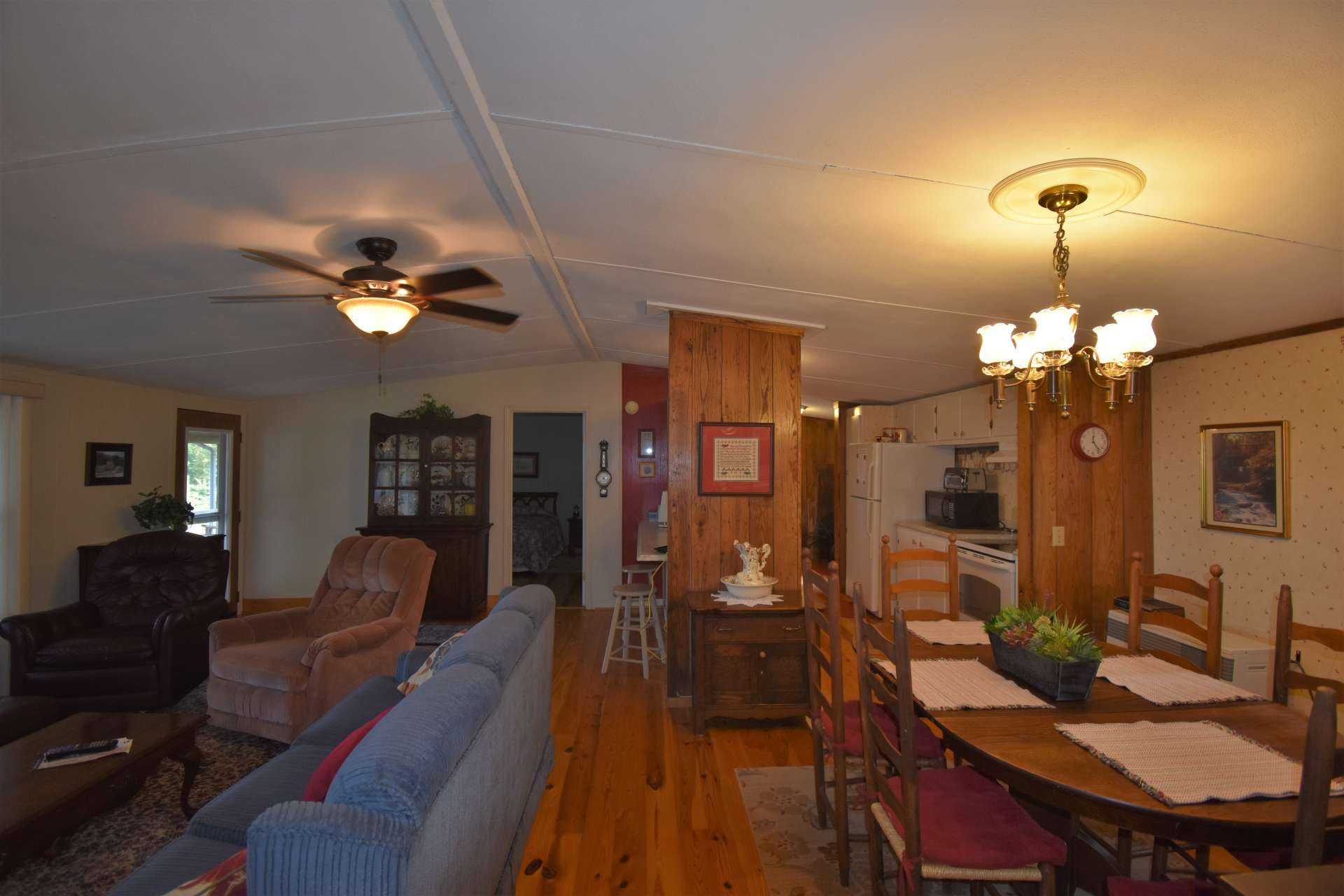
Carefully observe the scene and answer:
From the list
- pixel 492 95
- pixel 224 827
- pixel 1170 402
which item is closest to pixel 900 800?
pixel 224 827

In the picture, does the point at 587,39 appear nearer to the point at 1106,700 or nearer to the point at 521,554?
the point at 1106,700

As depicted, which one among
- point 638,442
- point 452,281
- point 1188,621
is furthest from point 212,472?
point 1188,621

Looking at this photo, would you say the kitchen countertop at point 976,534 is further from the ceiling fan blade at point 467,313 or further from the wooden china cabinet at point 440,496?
the wooden china cabinet at point 440,496

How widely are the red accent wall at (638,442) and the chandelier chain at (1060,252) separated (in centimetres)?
454

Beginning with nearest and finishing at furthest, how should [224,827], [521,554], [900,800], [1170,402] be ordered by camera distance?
[900,800], [224,827], [1170,402], [521,554]

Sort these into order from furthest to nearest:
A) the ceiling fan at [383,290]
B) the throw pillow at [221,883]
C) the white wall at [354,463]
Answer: the white wall at [354,463]
the ceiling fan at [383,290]
the throw pillow at [221,883]

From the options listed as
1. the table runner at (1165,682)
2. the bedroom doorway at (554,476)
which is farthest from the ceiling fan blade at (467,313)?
the bedroom doorway at (554,476)

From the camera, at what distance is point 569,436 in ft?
31.3

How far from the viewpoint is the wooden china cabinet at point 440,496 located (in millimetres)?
5691

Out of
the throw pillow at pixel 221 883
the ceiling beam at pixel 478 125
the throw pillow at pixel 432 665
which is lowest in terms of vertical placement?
the throw pillow at pixel 221 883

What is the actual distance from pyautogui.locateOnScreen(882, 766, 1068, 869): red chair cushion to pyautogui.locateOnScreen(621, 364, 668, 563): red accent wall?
15.0 feet

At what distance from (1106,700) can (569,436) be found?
8.30 m

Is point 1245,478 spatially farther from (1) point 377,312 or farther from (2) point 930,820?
(1) point 377,312

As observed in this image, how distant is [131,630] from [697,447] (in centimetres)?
356
